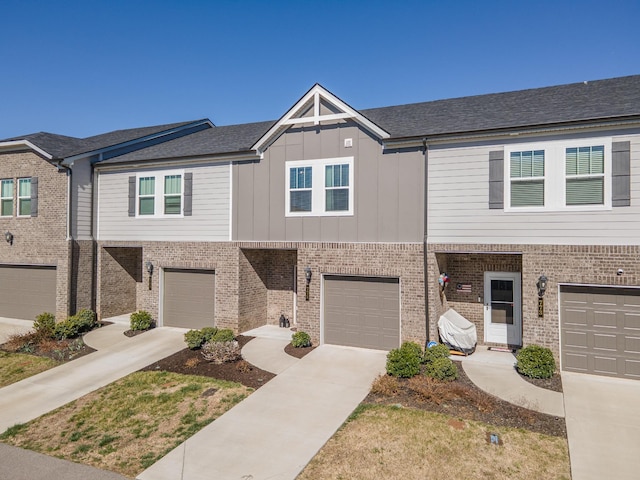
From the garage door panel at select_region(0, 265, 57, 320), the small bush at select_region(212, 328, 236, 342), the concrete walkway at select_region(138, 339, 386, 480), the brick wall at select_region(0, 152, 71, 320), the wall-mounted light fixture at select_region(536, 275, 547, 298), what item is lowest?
the concrete walkway at select_region(138, 339, 386, 480)

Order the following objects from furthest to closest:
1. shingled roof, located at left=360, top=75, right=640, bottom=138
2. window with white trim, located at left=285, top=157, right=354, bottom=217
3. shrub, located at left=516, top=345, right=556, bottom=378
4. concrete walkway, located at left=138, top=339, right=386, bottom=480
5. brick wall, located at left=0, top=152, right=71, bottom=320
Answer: brick wall, located at left=0, top=152, right=71, bottom=320
window with white trim, located at left=285, top=157, right=354, bottom=217
shingled roof, located at left=360, top=75, right=640, bottom=138
shrub, located at left=516, top=345, right=556, bottom=378
concrete walkway, located at left=138, top=339, right=386, bottom=480

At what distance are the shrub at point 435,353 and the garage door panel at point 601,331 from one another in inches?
120

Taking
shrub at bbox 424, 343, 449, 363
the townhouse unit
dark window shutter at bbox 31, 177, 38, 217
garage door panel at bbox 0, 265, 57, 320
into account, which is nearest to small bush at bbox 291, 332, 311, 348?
the townhouse unit

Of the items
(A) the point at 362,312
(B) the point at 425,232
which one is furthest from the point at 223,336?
(B) the point at 425,232

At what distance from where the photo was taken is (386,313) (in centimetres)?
1295

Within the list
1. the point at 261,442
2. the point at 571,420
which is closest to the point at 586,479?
the point at 571,420

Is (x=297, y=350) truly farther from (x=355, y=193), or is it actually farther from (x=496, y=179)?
→ (x=496, y=179)

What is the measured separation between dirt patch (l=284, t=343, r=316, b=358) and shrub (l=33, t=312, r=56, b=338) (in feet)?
28.0

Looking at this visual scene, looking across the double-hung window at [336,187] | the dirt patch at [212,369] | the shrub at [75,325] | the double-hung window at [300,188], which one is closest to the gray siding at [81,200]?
the shrub at [75,325]

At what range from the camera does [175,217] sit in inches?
622

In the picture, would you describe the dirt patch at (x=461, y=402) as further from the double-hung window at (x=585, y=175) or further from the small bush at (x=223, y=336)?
the double-hung window at (x=585, y=175)

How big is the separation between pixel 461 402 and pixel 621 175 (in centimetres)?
677

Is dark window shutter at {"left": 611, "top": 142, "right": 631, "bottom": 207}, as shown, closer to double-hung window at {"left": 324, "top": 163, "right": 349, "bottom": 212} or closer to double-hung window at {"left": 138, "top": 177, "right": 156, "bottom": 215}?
double-hung window at {"left": 324, "top": 163, "right": 349, "bottom": 212}

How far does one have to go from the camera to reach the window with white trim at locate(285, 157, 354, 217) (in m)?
13.4
